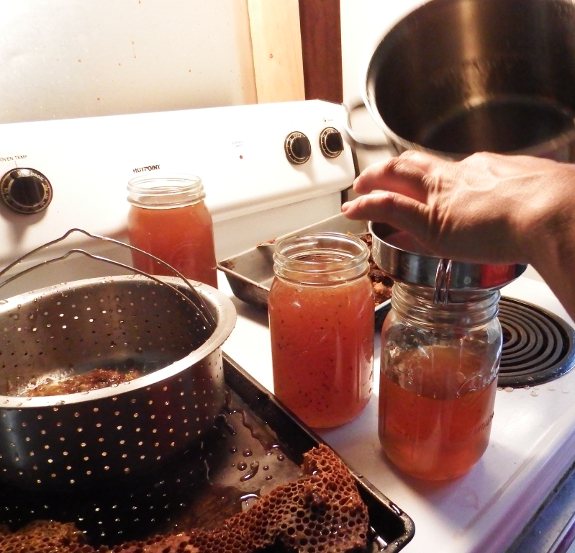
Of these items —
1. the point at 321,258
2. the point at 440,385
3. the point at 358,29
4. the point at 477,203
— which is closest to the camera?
the point at 477,203

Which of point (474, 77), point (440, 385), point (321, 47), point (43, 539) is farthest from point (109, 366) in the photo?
point (321, 47)

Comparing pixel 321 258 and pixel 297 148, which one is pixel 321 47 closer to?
pixel 297 148

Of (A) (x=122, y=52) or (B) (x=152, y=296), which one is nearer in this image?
(B) (x=152, y=296)

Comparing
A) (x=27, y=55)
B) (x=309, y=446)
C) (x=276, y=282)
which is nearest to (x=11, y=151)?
(x=27, y=55)

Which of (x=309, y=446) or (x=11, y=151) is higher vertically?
(x=11, y=151)

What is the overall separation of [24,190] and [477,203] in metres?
0.56

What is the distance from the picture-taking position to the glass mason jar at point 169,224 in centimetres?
69

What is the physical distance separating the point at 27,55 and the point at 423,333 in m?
0.75

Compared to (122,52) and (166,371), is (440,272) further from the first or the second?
(122,52)

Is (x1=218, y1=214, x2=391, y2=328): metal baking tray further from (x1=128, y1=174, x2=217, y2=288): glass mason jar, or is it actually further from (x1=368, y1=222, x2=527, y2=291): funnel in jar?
(x1=368, y1=222, x2=527, y2=291): funnel in jar

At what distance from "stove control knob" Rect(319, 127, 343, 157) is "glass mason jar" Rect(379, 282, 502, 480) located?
1.78ft

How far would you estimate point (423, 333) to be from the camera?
440 millimetres

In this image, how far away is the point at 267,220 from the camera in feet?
2.97

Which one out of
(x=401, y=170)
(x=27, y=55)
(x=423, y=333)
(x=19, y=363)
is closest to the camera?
(x=401, y=170)
